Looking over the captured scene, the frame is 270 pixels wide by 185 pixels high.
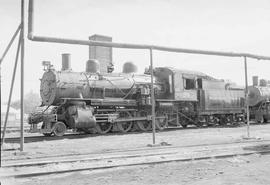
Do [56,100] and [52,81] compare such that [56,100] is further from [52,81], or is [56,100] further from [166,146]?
[166,146]

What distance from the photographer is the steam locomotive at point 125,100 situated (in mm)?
16484

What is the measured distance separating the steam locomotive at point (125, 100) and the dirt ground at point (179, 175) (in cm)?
887

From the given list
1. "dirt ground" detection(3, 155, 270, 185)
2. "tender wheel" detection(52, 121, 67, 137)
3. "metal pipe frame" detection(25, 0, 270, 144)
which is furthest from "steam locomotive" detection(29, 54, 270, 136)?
"dirt ground" detection(3, 155, 270, 185)

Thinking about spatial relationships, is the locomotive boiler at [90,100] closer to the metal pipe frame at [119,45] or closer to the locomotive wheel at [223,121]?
the metal pipe frame at [119,45]

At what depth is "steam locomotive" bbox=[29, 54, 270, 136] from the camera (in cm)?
1648

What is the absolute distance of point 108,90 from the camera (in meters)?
18.2

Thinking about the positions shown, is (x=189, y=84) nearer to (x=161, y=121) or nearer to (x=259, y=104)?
(x=161, y=121)

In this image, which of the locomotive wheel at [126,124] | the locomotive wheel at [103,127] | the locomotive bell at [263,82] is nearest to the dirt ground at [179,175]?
the locomotive wheel at [103,127]

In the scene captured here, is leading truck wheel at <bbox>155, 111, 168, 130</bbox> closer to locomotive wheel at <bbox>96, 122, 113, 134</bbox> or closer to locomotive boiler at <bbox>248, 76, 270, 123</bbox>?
locomotive wheel at <bbox>96, 122, 113, 134</bbox>

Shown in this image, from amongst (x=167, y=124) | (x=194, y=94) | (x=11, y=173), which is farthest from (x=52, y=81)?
(x=11, y=173)

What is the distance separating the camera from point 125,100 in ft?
60.9

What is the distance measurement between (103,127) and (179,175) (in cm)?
1181

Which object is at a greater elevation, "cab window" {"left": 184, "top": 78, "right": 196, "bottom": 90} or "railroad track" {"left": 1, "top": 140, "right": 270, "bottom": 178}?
"cab window" {"left": 184, "top": 78, "right": 196, "bottom": 90}

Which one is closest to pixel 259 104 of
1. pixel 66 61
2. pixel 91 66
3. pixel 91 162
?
pixel 91 66
